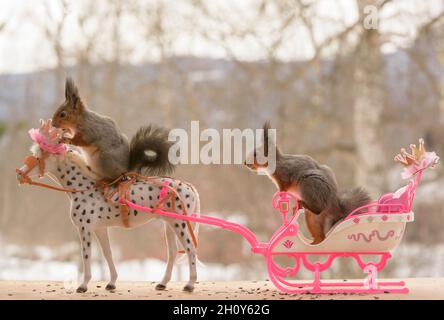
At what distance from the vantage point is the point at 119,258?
17.3ft

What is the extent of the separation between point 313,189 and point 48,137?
91 centimetres

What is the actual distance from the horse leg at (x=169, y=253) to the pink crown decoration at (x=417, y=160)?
85cm

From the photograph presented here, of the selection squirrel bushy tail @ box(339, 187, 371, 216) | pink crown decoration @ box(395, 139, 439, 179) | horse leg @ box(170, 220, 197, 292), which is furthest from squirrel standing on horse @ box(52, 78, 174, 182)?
pink crown decoration @ box(395, 139, 439, 179)

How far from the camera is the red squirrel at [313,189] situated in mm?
2320

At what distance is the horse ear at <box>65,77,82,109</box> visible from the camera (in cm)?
236

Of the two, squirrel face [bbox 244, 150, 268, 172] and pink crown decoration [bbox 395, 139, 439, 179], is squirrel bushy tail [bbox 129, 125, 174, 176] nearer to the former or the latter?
squirrel face [bbox 244, 150, 268, 172]

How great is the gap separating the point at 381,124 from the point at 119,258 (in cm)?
216

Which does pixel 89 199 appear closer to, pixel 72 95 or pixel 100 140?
pixel 100 140

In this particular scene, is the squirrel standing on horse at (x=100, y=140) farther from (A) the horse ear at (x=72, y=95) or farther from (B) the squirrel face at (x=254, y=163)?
(B) the squirrel face at (x=254, y=163)

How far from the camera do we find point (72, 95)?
7.75 feet

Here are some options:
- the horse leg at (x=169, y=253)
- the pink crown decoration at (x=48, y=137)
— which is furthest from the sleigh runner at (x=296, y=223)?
the horse leg at (x=169, y=253)
